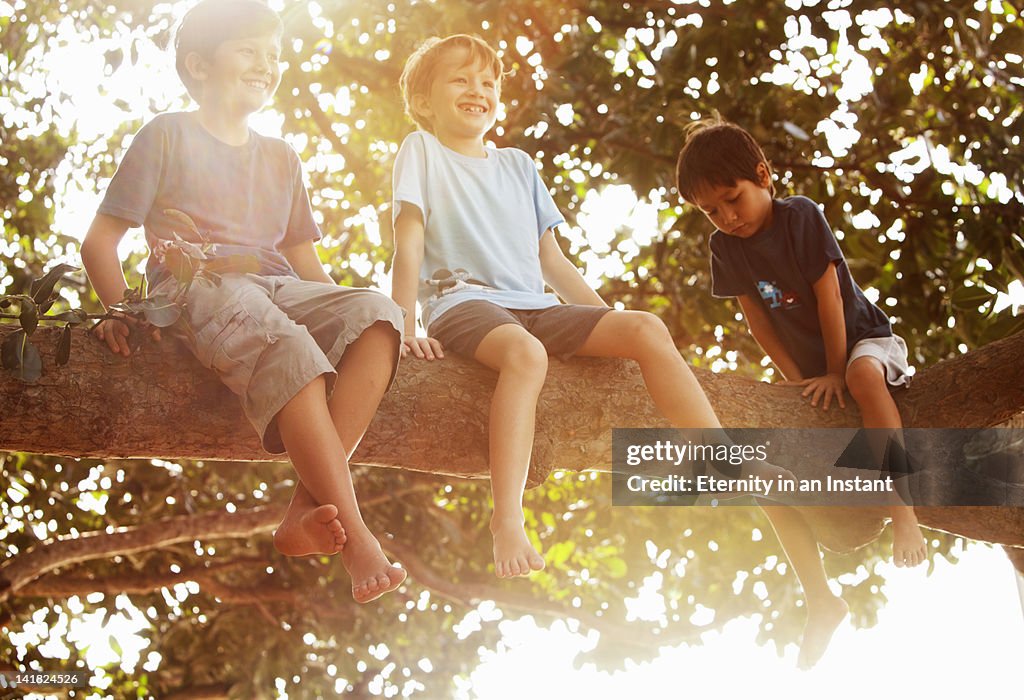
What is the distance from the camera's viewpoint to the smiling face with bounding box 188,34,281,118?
2307 millimetres

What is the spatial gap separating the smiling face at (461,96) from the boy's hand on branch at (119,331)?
1017 mm

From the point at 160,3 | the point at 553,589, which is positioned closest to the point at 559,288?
the point at 160,3

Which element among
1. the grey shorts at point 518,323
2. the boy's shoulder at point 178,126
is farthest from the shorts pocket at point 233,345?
the boy's shoulder at point 178,126

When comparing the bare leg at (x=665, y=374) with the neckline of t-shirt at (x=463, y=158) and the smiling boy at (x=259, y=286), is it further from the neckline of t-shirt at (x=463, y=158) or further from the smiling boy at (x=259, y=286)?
the neckline of t-shirt at (x=463, y=158)

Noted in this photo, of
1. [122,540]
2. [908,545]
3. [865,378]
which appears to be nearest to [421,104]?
[865,378]

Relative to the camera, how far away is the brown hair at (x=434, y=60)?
2.58 metres

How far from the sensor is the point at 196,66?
234 centimetres

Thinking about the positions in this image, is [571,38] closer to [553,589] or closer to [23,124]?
[23,124]

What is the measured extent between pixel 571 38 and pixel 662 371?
2190mm

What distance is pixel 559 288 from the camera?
271cm

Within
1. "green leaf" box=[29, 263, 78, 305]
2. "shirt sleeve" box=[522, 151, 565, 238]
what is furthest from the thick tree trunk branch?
"green leaf" box=[29, 263, 78, 305]

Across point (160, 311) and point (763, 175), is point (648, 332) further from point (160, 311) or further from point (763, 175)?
point (160, 311)

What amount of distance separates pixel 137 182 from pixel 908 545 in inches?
81.8

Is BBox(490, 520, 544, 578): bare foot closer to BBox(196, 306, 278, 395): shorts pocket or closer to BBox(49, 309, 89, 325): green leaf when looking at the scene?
BBox(196, 306, 278, 395): shorts pocket
